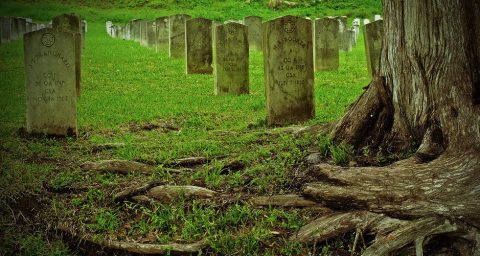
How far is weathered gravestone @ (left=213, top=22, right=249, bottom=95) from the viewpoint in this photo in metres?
13.2

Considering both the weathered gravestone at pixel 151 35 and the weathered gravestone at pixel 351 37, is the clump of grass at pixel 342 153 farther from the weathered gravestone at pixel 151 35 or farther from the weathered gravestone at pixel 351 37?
the weathered gravestone at pixel 151 35

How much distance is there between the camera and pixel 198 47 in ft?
55.5

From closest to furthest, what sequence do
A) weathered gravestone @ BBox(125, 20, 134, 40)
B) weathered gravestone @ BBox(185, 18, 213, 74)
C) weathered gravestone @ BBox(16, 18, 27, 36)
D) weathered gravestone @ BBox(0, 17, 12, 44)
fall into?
weathered gravestone @ BBox(185, 18, 213, 74), weathered gravestone @ BBox(0, 17, 12, 44), weathered gravestone @ BBox(16, 18, 27, 36), weathered gravestone @ BBox(125, 20, 134, 40)

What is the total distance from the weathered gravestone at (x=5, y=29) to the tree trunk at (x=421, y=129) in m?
23.4

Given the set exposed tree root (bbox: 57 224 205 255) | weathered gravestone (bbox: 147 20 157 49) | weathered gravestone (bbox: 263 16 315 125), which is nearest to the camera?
exposed tree root (bbox: 57 224 205 255)

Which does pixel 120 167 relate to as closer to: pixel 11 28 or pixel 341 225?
pixel 341 225

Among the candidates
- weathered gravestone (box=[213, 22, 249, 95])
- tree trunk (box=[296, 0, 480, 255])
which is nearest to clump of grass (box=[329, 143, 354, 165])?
tree trunk (box=[296, 0, 480, 255])

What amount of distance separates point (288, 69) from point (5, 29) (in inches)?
838

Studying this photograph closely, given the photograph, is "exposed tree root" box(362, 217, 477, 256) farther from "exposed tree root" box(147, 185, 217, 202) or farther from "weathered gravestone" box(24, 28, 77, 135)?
"weathered gravestone" box(24, 28, 77, 135)

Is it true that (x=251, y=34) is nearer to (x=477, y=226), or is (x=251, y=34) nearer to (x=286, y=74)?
(x=286, y=74)

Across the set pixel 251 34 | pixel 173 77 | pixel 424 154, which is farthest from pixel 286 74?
pixel 251 34

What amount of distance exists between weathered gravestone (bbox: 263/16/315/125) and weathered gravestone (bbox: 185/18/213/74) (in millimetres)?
7505

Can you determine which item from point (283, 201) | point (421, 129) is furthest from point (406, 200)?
point (283, 201)

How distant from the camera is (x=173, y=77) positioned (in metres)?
16.2
